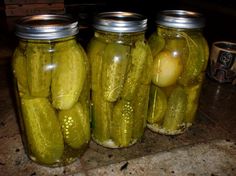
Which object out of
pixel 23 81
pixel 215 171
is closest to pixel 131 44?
pixel 23 81

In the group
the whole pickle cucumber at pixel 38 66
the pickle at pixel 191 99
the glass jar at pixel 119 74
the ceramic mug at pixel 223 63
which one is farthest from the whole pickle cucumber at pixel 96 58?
the ceramic mug at pixel 223 63

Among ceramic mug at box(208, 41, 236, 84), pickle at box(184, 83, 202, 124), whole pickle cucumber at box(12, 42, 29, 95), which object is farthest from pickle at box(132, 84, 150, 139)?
ceramic mug at box(208, 41, 236, 84)

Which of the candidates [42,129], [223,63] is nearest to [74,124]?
[42,129]

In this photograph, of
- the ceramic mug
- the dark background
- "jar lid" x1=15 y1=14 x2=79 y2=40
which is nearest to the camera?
"jar lid" x1=15 y1=14 x2=79 y2=40

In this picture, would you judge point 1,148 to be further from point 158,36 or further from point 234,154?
point 234,154

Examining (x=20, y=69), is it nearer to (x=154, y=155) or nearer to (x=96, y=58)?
(x=96, y=58)

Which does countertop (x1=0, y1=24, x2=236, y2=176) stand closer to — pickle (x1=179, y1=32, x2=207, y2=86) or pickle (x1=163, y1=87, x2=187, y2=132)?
pickle (x1=163, y1=87, x2=187, y2=132)
